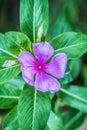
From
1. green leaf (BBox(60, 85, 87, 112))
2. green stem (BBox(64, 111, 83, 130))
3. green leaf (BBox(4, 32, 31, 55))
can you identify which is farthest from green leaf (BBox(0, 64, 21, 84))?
green stem (BBox(64, 111, 83, 130))

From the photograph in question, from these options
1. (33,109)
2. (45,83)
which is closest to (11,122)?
(33,109)

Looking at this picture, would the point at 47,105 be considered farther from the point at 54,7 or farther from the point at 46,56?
the point at 54,7

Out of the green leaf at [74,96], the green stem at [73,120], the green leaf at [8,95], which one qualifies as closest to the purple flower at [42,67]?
the green leaf at [8,95]

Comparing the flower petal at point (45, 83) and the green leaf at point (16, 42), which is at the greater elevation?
the green leaf at point (16, 42)

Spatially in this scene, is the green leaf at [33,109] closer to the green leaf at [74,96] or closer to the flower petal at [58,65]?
the flower petal at [58,65]

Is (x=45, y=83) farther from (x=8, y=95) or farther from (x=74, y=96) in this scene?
(x=74, y=96)

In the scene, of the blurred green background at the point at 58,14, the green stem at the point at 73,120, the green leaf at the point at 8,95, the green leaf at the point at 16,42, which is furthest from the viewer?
the blurred green background at the point at 58,14

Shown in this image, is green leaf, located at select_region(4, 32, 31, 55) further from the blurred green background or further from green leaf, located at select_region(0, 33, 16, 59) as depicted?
the blurred green background
